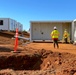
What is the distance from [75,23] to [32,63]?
17894 millimetres

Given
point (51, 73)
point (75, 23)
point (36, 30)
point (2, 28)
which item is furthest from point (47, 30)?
point (51, 73)

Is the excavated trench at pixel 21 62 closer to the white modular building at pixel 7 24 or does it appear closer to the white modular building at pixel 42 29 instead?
the white modular building at pixel 42 29

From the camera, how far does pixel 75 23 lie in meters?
28.5

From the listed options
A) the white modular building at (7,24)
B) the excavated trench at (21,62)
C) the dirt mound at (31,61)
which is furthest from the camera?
the white modular building at (7,24)

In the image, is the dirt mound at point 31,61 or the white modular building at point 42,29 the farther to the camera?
the white modular building at point 42,29

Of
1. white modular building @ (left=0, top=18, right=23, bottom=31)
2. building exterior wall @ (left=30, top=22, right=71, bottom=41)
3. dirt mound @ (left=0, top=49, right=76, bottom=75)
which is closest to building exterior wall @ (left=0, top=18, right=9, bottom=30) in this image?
white modular building @ (left=0, top=18, right=23, bottom=31)

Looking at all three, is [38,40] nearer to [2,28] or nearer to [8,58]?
[2,28]

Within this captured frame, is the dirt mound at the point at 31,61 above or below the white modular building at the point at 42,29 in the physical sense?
below

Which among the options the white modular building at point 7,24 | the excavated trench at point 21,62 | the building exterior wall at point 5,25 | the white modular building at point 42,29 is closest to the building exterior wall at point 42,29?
the white modular building at point 42,29

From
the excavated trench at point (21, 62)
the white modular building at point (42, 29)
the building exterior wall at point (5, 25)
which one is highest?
the building exterior wall at point (5, 25)

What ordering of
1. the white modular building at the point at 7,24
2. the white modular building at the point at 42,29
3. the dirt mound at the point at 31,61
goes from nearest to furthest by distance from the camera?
the dirt mound at the point at 31,61 < the white modular building at the point at 42,29 < the white modular building at the point at 7,24

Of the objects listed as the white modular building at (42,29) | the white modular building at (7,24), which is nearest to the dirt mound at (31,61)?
the white modular building at (42,29)

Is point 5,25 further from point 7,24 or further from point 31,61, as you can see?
point 31,61

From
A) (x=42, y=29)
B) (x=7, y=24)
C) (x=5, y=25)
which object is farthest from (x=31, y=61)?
(x=5, y=25)
